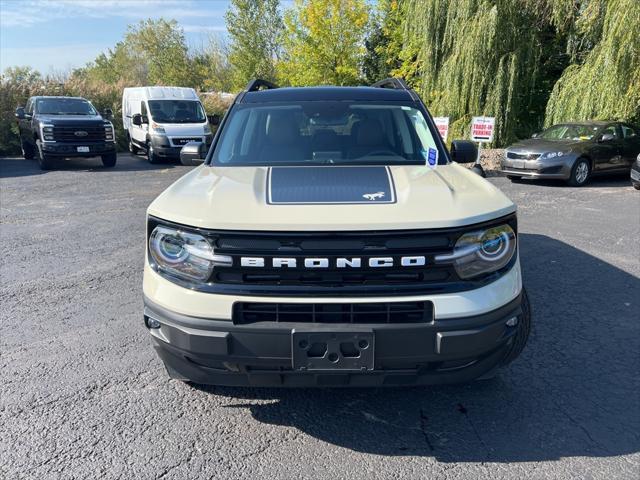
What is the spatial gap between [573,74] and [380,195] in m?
13.8

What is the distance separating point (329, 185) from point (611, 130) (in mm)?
12012

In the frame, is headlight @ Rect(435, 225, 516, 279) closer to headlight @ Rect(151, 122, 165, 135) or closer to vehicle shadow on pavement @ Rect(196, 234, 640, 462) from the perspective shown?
vehicle shadow on pavement @ Rect(196, 234, 640, 462)

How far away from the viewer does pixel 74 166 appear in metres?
16.0

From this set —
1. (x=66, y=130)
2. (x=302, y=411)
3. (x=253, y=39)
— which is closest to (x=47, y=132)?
(x=66, y=130)

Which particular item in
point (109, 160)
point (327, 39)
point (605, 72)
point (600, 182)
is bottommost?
point (600, 182)

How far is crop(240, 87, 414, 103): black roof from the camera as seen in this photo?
4.20 meters

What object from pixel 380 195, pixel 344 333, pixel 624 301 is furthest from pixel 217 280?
pixel 624 301

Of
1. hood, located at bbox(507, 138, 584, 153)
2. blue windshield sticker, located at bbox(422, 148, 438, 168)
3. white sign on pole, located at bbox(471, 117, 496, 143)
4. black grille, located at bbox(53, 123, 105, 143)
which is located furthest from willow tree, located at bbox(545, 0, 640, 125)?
black grille, located at bbox(53, 123, 105, 143)

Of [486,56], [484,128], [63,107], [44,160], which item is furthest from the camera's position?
[63,107]

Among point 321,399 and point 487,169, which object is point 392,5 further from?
point 321,399

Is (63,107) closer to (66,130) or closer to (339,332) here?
(66,130)

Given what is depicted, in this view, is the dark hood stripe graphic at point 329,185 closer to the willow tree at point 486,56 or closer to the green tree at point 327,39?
the willow tree at point 486,56

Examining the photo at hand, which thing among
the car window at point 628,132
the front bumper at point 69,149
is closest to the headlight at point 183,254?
the car window at point 628,132

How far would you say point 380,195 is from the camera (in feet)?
8.92
